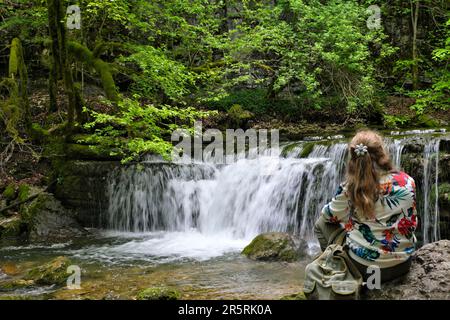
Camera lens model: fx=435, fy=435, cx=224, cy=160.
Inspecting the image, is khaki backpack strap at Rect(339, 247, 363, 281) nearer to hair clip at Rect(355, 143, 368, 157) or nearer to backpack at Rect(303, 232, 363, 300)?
backpack at Rect(303, 232, 363, 300)

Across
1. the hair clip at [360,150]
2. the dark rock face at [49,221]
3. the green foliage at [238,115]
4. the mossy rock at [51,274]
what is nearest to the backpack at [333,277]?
the hair clip at [360,150]

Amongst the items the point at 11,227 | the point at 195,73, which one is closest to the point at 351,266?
the point at 11,227

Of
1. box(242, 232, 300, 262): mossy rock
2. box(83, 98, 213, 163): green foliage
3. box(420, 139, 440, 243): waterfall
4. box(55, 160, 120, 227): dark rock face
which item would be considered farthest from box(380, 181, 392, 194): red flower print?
box(55, 160, 120, 227): dark rock face

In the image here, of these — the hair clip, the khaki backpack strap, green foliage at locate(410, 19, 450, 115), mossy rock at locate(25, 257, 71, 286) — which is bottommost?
mossy rock at locate(25, 257, 71, 286)

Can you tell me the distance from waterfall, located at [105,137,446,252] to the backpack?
5.48 metres

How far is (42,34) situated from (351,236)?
14169mm

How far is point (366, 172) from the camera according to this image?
3.16 m

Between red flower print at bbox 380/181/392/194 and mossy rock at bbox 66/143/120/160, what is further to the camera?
mossy rock at bbox 66/143/120/160

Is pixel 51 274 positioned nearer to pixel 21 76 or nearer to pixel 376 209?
pixel 376 209

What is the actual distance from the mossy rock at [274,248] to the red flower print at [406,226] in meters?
4.04

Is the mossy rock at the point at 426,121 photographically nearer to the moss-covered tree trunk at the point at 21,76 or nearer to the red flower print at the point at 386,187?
the red flower print at the point at 386,187

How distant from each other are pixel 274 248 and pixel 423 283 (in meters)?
4.02

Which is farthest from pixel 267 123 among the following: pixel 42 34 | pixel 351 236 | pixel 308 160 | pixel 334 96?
pixel 351 236

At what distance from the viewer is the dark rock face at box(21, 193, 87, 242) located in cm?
979
